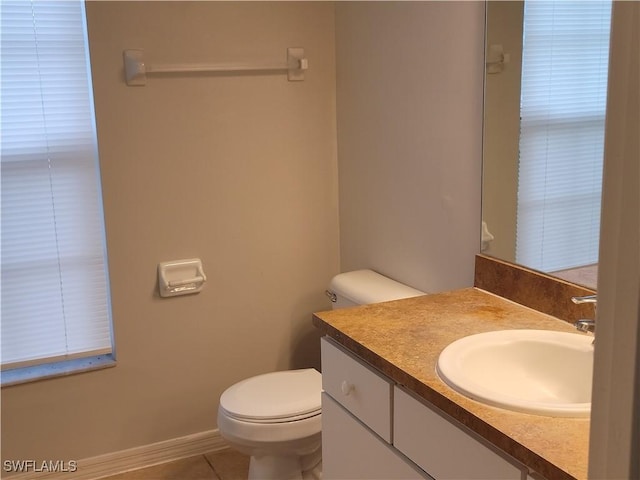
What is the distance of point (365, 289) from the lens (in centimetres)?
234

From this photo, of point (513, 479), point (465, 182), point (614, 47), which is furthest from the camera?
point (465, 182)

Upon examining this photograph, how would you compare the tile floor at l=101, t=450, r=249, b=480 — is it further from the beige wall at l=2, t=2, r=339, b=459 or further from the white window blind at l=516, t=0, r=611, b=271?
the white window blind at l=516, t=0, r=611, b=271

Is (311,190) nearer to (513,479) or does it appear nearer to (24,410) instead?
(24,410)

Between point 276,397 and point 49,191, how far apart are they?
1094mm

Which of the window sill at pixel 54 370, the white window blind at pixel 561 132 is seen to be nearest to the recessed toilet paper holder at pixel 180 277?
the window sill at pixel 54 370

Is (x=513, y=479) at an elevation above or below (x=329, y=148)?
below

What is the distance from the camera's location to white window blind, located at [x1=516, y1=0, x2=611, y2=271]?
62.9 inches

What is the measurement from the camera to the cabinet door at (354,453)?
1.47m

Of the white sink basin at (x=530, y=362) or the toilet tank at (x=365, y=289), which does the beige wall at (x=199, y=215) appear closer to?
the toilet tank at (x=365, y=289)

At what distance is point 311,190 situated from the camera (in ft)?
9.12

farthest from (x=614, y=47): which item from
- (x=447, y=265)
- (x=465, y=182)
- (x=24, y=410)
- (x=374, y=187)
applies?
(x=24, y=410)

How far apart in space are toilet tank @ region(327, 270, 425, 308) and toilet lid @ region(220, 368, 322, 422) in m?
0.29

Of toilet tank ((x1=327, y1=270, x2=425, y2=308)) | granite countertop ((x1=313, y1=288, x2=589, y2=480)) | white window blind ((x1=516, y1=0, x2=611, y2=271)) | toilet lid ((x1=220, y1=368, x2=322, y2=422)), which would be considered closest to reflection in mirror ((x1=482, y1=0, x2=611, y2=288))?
white window blind ((x1=516, y1=0, x2=611, y2=271))

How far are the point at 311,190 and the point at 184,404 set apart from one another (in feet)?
3.28
